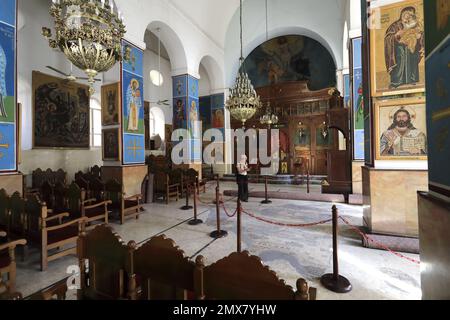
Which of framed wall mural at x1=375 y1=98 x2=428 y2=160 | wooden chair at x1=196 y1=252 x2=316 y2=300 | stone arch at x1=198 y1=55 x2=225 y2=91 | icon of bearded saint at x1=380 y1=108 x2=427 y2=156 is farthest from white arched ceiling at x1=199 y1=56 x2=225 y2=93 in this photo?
wooden chair at x1=196 y1=252 x2=316 y2=300

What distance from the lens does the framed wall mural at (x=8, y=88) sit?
441 centimetres

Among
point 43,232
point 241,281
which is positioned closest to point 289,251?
point 241,281

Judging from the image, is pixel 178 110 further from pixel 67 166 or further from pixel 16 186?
pixel 16 186

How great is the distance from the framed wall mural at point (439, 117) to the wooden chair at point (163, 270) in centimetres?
202

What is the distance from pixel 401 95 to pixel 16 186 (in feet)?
24.3

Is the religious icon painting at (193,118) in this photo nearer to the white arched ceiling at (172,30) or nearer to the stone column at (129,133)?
the white arched ceiling at (172,30)

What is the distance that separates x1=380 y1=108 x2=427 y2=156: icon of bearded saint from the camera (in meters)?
3.76

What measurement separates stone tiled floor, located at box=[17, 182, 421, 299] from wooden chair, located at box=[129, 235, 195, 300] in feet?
5.79

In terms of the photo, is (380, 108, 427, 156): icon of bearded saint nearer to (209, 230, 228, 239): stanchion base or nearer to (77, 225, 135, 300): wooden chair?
(209, 230, 228, 239): stanchion base

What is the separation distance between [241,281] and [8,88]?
19.1 feet

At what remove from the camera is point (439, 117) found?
5.81 ft

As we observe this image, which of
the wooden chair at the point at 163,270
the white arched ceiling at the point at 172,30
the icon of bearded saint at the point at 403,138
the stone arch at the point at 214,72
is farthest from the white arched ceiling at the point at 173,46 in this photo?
the wooden chair at the point at 163,270

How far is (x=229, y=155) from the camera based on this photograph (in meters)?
14.8
